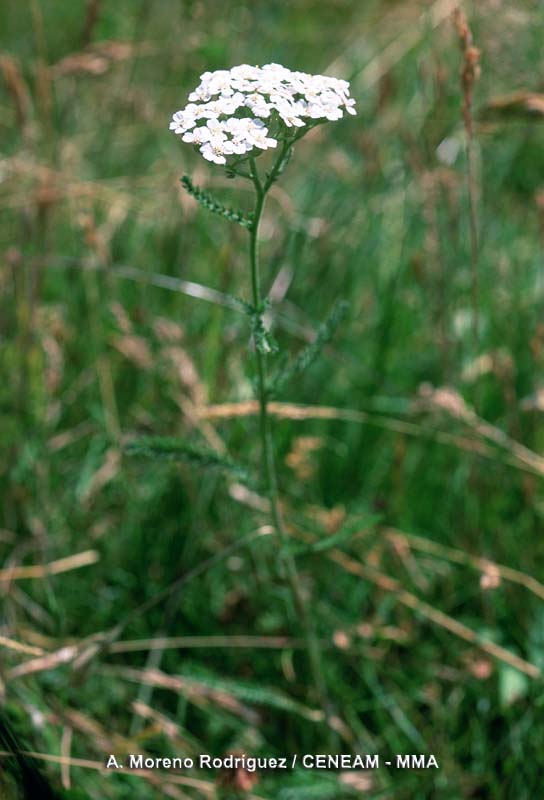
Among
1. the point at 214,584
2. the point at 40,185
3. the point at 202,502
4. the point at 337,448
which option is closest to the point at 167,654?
the point at 214,584

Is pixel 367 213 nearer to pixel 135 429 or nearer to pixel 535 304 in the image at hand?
pixel 535 304

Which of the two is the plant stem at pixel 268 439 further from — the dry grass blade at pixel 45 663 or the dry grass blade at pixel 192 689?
the dry grass blade at pixel 45 663

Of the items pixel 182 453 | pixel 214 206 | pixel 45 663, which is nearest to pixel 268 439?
pixel 182 453

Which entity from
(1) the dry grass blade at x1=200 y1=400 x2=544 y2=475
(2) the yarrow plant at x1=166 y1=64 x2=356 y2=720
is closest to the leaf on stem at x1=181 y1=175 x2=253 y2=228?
(2) the yarrow plant at x1=166 y1=64 x2=356 y2=720

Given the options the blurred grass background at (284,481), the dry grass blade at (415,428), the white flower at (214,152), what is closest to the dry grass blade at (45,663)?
the blurred grass background at (284,481)

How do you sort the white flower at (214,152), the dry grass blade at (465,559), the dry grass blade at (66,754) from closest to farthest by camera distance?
the white flower at (214,152) < the dry grass blade at (66,754) < the dry grass blade at (465,559)
